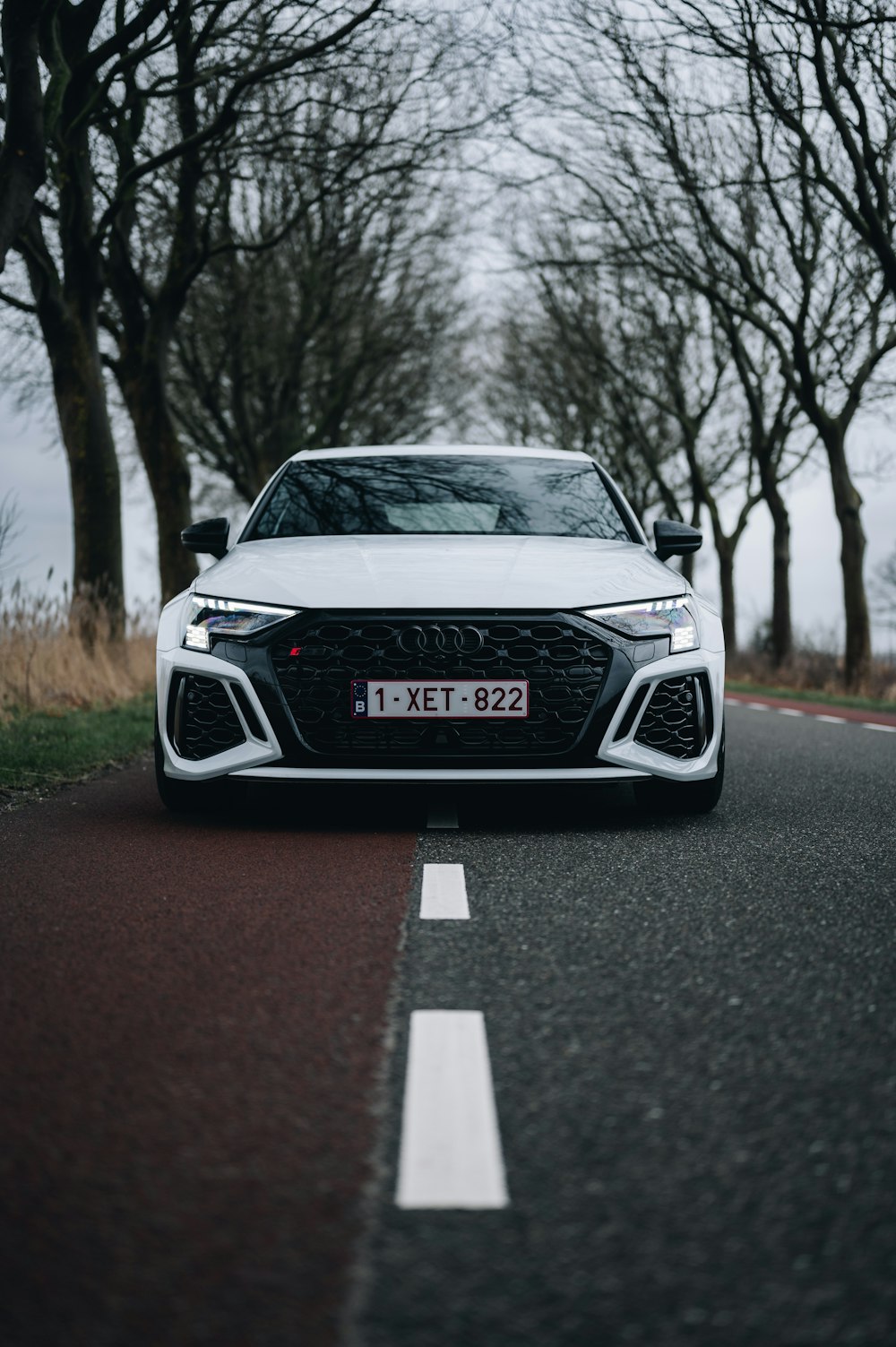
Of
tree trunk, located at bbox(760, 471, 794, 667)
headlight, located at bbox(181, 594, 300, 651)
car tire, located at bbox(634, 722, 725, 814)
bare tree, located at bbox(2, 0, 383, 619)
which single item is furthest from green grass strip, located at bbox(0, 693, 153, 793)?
tree trunk, located at bbox(760, 471, 794, 667)

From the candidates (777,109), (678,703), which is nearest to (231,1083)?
(678,703)

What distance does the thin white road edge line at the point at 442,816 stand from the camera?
609cm

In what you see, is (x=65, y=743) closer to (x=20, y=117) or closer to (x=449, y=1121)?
(x=20, y=117)

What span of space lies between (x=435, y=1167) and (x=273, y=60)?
14.2m

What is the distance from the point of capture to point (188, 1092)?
261 cm

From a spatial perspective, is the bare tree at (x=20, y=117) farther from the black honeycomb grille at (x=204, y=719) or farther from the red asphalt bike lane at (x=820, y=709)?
the red asphalt bike lane at (x=820, y=709)

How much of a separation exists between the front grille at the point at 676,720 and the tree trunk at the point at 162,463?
13775 mm

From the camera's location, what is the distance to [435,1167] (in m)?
2.23

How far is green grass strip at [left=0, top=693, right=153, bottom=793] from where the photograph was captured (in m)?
7.78

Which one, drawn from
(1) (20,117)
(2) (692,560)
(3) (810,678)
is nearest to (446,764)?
(1) (20,117)

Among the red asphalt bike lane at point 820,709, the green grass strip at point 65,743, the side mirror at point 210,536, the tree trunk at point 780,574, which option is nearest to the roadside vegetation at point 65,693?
the green grass strip at point 65,743

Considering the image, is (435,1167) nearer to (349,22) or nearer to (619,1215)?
(619,1215)

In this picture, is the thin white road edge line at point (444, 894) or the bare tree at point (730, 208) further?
the bare tree at point (730, 208)

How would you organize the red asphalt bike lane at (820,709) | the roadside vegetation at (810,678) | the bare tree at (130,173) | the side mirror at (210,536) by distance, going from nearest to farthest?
the side mirror at (210,536)
the bare tree at (130,173)
the red asphalt bike lane at (820,709)
the roadside vegetation at (810,678)
